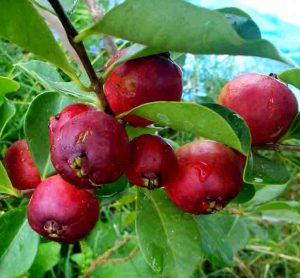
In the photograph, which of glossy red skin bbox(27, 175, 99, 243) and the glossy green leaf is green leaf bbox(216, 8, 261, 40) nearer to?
the glossy green leaf

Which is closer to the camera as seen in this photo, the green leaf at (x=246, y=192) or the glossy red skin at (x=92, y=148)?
the glossy red skin at (x=92, y=148)

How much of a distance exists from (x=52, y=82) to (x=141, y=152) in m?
0.18

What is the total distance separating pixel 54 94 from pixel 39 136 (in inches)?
2.4

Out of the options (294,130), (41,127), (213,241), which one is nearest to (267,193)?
(213,241)

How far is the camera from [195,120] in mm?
574

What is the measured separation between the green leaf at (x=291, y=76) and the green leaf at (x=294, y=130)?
0.18 feet

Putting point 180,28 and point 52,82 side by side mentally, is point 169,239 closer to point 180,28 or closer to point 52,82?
point 52,82

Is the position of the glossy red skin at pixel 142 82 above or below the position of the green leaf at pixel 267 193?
above

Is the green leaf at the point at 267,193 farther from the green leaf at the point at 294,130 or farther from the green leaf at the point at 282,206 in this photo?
the green leaf at the point at 294,130

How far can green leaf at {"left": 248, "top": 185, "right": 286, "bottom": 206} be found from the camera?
1218mm

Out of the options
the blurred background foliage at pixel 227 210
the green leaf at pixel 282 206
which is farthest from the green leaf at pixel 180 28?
the green leaf at pixel 282 206

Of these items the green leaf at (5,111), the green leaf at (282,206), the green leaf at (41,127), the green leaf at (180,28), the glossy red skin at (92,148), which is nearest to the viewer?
the green leaf at (180,28)

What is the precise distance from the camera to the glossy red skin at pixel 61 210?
681mm

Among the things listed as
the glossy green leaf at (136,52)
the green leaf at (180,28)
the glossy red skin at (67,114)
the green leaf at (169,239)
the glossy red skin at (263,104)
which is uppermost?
the green leaf at (180,28)
